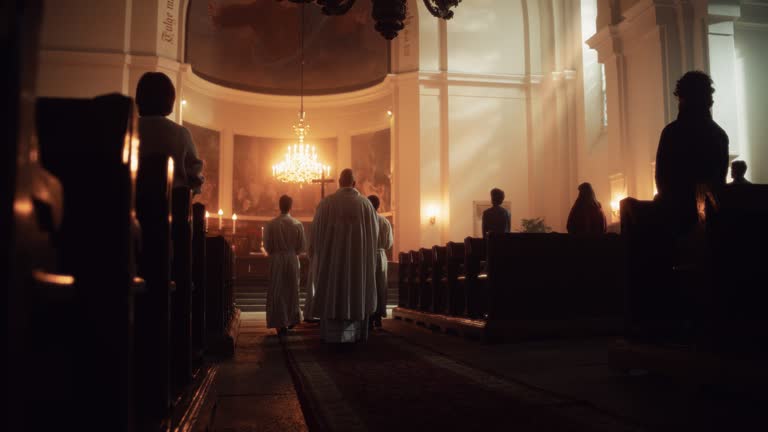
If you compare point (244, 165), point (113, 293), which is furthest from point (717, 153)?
point (244, 165)

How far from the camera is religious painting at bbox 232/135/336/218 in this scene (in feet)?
63.6

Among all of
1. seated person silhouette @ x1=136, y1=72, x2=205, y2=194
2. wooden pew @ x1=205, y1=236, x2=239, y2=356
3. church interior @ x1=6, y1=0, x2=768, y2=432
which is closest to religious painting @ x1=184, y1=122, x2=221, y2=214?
church interior @ x1=6, y1=0, x2=768, y2=432

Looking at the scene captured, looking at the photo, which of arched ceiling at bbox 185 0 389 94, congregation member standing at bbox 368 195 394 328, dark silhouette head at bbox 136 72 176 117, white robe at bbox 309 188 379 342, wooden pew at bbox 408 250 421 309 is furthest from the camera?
arched ceiling at bbox 185 0 389 94

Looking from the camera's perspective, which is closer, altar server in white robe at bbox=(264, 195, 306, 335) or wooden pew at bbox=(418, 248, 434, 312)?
altar server in white robe at bbox=(264, 195, 306, 335)

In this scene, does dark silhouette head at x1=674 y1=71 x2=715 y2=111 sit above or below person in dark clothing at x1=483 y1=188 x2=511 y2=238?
above

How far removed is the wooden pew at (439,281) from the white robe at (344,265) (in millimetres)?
1913

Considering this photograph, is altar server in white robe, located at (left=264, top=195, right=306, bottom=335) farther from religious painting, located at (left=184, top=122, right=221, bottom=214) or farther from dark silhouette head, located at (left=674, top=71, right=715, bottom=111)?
religious painting, located at (left=184, top=122, right=221, bottom=214)

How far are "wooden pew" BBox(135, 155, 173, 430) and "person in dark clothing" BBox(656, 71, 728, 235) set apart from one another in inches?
113

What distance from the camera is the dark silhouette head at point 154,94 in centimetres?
358

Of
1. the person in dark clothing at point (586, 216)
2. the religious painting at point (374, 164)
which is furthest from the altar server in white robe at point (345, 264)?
the religious painting at point (374, 164)

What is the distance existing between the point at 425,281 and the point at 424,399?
5783 mm

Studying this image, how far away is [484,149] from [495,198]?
28.6 ft

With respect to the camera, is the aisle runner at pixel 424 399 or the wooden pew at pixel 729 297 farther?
the wooden pew at pixel 729 297

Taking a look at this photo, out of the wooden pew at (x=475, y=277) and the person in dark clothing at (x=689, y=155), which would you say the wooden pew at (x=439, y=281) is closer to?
the wooden pew at (x=475, y=277)
